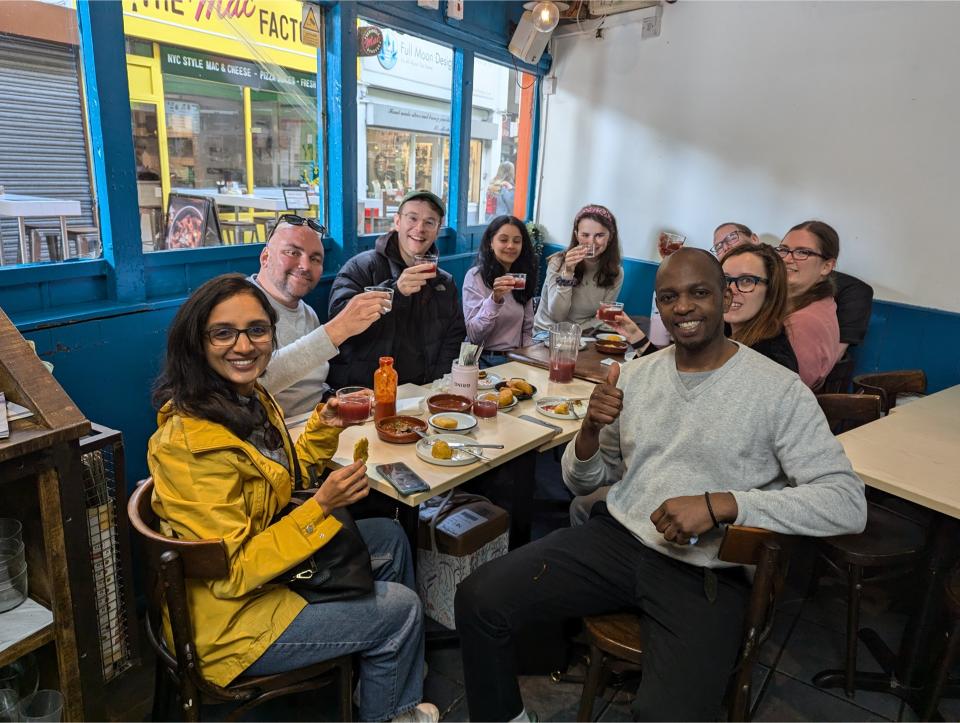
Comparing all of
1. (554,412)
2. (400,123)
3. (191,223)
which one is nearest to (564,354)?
(554,412)

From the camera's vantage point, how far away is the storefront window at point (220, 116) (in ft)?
10.0

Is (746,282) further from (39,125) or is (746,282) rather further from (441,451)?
(39,125)

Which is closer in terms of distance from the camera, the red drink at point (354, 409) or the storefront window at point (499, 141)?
the red drink at point (354, 409)

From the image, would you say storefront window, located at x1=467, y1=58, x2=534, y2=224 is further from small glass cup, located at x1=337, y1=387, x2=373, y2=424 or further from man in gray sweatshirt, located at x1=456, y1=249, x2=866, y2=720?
man in gray sweatshirt, located at x1=456, y1=249, x2=866, y2=720

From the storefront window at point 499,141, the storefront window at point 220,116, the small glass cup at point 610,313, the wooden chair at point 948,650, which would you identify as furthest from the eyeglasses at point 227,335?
the storefront window at point 499,141

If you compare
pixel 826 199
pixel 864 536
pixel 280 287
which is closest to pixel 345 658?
pixel 280 287

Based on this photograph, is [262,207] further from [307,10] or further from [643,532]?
[643,532]

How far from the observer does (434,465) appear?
2.01 m

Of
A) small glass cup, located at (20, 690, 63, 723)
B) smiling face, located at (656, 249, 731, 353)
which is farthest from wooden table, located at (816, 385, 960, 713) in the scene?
small glass cup, located at (20, 690, 63, 723)

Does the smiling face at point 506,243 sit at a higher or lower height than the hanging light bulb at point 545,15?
lower

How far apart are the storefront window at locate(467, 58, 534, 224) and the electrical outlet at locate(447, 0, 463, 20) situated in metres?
0.65

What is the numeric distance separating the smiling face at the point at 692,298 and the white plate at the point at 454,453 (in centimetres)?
75

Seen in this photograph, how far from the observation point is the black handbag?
1644 mm

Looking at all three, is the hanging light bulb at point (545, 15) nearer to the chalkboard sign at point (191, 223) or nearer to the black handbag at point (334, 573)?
the chalkboard sign at point (191, 223)
